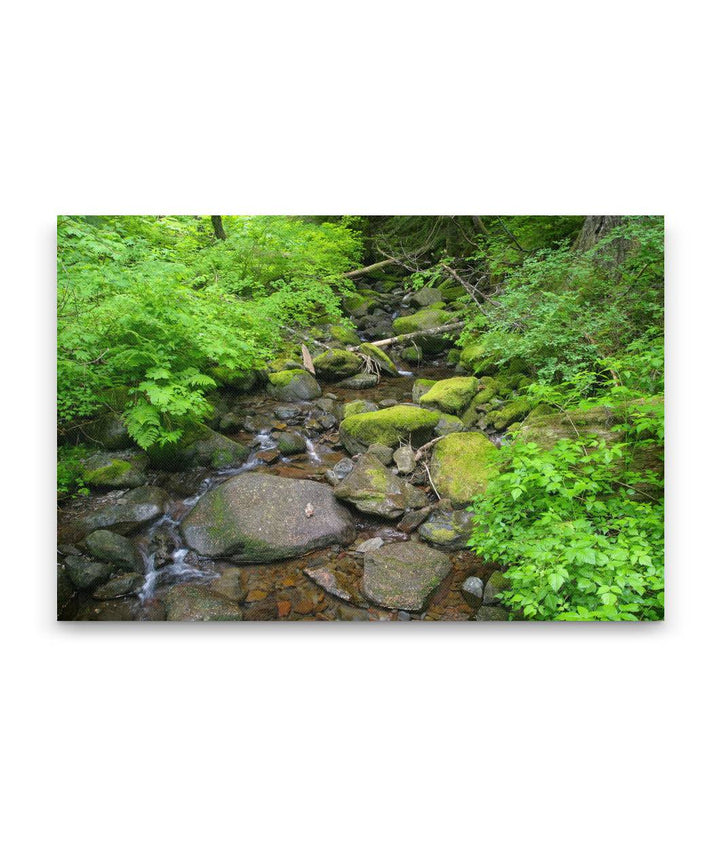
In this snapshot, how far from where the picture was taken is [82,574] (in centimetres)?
260

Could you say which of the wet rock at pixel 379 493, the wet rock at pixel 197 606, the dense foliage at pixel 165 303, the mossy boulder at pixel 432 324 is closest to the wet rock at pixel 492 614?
the wet rock at pixel 379 493

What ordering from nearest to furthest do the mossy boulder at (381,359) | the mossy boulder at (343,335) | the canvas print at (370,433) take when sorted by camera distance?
1. the canvas print at (370,433)
2. the mossy boulder at (343,335)
3. the mossy boulder at (381,359)

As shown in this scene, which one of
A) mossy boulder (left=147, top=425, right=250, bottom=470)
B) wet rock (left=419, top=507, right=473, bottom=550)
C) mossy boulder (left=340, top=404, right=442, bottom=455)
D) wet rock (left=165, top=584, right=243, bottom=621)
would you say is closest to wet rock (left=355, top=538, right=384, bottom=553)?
wet rock (left=419, top=507, right=473, bottom=550)

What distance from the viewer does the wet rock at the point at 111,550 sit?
8.58ft

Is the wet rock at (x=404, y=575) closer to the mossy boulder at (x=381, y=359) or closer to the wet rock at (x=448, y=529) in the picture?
the wet rock at (x=448, y=529)

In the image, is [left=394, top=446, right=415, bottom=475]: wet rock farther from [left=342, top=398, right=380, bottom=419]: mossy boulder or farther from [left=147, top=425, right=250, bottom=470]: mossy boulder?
[left=147, top=425, right=250, bottom=470]: mossy boulder

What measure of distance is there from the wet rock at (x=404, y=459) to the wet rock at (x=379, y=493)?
7 centimetres

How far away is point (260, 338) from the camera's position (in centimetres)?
322

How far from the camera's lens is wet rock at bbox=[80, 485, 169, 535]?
104 inches

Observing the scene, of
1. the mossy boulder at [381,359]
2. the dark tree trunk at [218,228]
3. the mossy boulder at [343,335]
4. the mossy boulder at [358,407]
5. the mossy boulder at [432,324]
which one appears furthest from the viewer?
the mossy boulder at [381,359]

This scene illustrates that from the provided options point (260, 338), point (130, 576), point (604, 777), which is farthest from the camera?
point (260, 338)
